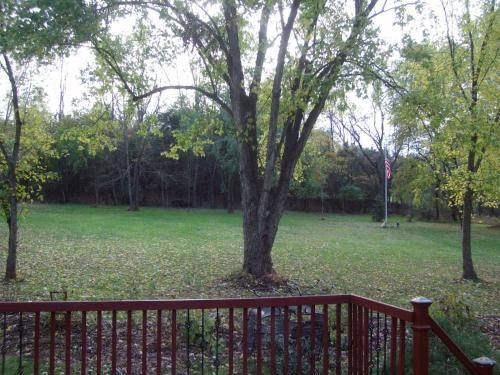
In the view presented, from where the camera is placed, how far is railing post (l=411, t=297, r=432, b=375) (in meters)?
3.38

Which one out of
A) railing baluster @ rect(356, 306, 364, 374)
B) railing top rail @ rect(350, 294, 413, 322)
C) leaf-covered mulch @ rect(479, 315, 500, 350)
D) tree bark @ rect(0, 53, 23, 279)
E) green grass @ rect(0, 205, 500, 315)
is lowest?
leaf-covered mulch @ rect(479, 315, 500, 350)

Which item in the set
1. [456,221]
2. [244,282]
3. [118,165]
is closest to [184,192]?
[118,165]

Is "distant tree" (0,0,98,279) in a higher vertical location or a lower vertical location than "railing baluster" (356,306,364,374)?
higher

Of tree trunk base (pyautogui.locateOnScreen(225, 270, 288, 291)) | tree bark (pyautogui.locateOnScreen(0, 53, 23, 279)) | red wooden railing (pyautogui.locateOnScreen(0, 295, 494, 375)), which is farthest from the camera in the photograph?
tree trunk base (pyautogui.locateOnScreen(225, 270, 288, 291))

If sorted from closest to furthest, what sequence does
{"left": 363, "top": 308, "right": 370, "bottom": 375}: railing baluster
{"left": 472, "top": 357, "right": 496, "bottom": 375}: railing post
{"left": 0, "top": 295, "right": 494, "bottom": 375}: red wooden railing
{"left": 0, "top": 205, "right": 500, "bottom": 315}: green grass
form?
{"left": 472, "top": 357, "right": 496, "bottom": 375}: railing post
{"left": 0, "top": 295, "right": 494, "bottom": 375}: red wooden railing
{"left": 363, "top": 308, "right": 370, "bottom": 375}: railing baluster
{"left": 0, "top": 205, "right": 500, "bottom": 315}: green grass

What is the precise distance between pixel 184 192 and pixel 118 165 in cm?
837

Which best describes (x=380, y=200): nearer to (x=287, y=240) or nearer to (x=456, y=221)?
(x=456, y=221)

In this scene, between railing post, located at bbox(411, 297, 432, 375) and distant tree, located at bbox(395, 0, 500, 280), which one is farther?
distant tree, located at bbox(395, 0, 500, 280)

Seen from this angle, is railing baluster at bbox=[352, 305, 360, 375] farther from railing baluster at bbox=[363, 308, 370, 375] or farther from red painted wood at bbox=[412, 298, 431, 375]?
red painted wood at bbox=[412, 298, 431, 375]

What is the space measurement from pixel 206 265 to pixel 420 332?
1161 cm

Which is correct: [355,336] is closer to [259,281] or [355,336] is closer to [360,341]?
[360,341]

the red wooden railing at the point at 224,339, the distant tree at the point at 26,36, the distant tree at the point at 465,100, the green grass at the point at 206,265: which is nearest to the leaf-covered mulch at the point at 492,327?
the green grass at the point at 206,265

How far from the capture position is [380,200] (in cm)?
4572

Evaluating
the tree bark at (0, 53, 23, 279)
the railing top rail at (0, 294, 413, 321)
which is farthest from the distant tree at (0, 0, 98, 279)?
the railing top rail at (0, 294, 413, 321)
